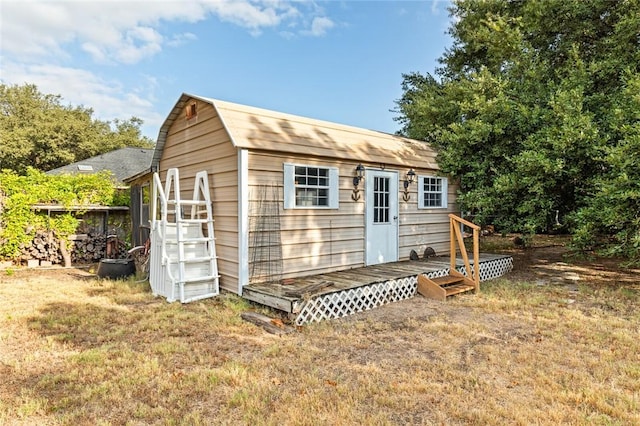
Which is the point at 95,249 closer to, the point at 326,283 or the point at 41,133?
the point at 326,283

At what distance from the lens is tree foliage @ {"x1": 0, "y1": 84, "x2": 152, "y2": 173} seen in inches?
906

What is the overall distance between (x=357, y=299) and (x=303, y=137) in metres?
2.94

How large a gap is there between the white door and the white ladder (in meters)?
2.98

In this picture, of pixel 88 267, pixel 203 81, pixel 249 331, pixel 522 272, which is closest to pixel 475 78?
pixel 522 272

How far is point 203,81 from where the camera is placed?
55.0 feet

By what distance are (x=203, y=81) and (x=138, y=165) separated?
16.5 feet

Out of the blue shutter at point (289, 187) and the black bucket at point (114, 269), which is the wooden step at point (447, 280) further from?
the black bucket at point (114, 269)

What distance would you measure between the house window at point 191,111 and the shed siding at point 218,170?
7 cm

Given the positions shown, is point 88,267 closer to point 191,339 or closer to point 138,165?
point 191,339

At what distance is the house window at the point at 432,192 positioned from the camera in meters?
8.26

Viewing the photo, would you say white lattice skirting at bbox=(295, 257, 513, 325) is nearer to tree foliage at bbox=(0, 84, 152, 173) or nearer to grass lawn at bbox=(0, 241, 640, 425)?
grass lawn at bbox=(0, 241, 640, 425)

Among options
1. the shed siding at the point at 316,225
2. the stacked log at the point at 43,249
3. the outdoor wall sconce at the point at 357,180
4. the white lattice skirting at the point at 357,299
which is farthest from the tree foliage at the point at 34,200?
the white lattice skirting at the point at 357,299

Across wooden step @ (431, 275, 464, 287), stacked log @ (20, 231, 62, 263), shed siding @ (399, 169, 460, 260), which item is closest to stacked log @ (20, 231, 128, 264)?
stacked log @ (20, 231, 62, 263)

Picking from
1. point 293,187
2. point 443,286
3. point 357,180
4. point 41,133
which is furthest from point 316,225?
point 41,133
